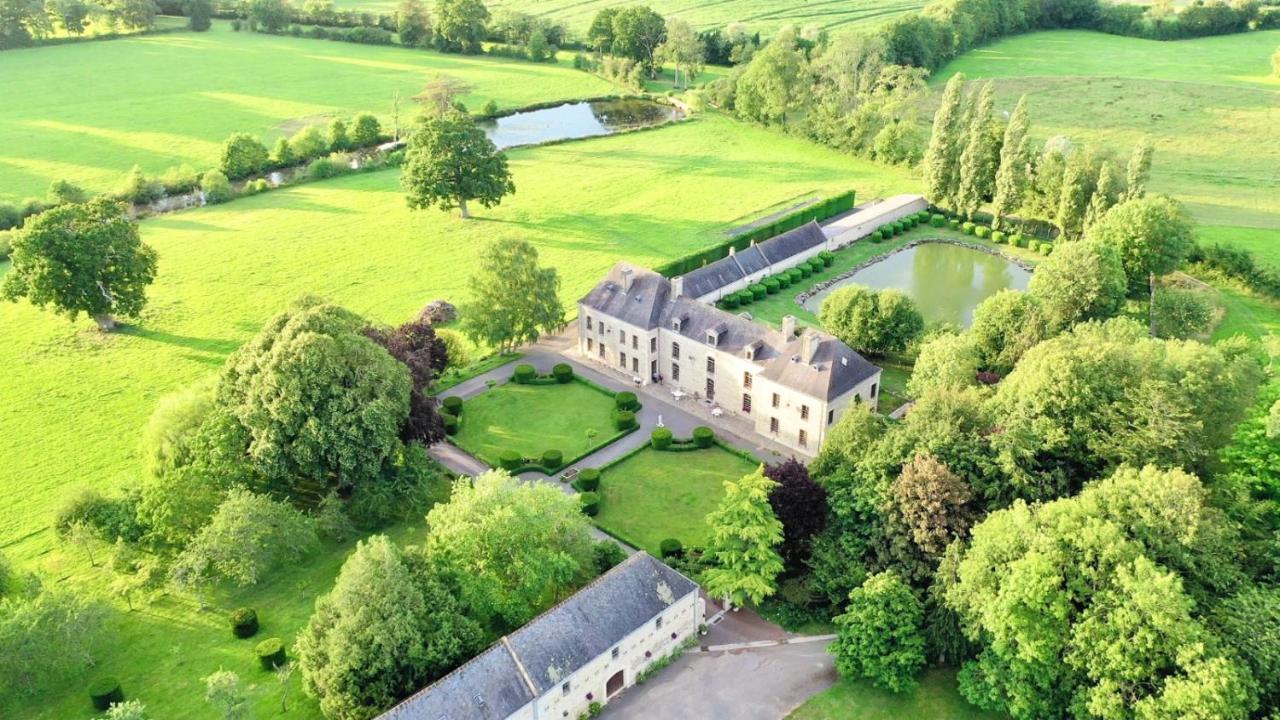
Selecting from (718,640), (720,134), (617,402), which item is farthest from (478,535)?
(720,134)

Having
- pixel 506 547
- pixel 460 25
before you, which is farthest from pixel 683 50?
pixel 506 547

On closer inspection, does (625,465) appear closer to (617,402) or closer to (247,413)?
(617,402)

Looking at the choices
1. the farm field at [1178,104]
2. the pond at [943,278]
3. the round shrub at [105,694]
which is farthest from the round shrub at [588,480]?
the farm field at [1178,104]

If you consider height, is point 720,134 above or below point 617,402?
above

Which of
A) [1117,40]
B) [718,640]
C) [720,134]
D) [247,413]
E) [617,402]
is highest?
[1117,40]

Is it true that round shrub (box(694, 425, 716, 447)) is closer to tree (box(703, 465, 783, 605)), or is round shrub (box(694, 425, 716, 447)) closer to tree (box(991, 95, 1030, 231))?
tree (box(703, 465, 783, 605))

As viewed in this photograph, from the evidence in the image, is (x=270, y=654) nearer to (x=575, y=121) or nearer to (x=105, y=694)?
(x=105, y=694)
